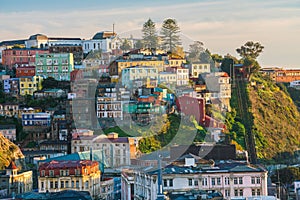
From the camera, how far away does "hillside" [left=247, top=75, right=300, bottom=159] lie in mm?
62562

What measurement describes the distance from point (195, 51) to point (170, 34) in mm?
2163

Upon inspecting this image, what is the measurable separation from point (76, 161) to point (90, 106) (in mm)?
12999

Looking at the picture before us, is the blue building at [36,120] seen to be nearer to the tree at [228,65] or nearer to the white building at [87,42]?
the tree at [228,65]

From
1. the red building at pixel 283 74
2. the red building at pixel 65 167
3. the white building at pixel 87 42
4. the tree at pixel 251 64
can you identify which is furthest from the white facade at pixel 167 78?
the red building at pixel 65 167

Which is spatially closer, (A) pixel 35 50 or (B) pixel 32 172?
(B) pixel 32 172

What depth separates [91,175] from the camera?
144 feet

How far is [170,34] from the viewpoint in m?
71.9

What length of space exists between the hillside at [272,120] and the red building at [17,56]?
1510 cm

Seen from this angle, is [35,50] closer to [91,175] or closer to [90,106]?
[90,106]

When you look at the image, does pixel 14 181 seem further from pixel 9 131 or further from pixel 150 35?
pixel 150 35

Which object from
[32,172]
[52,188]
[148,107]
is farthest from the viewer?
[148,107]

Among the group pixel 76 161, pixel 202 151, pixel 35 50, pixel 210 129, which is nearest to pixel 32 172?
pixel 76 161

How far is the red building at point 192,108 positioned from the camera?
190 feet

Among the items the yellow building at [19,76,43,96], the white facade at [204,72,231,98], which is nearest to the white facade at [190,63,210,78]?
the white facade at [204,72,231,98]
